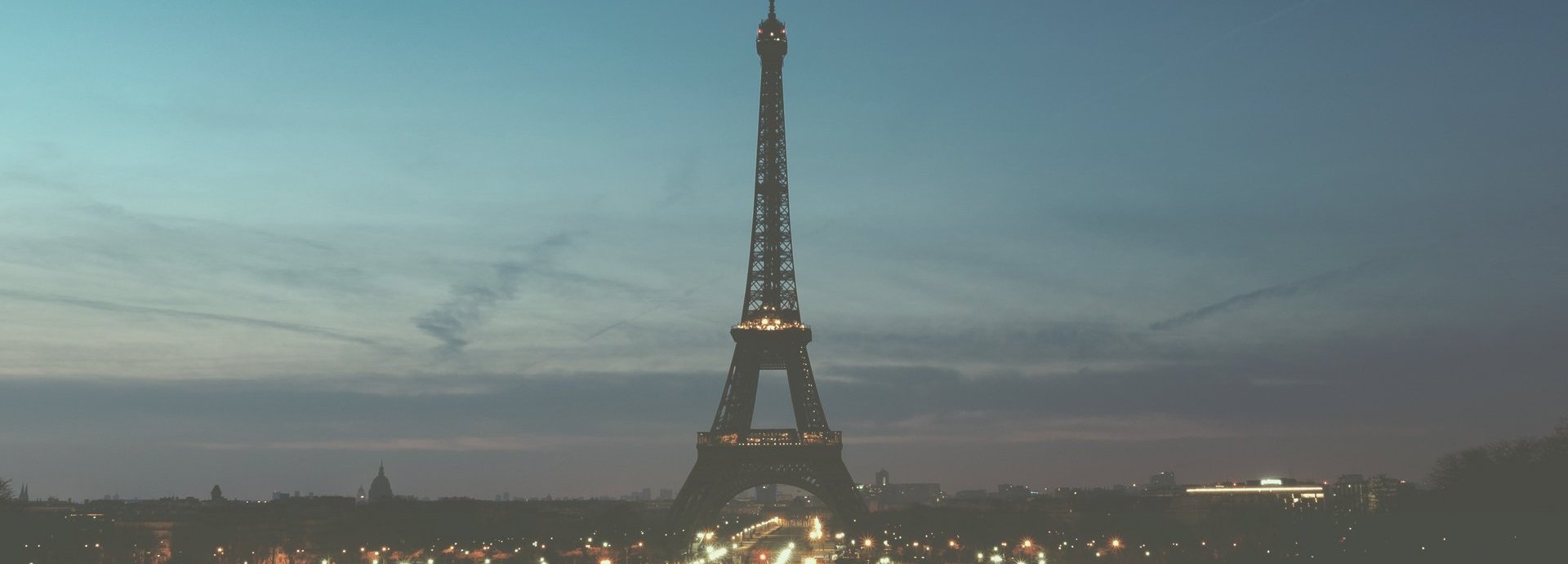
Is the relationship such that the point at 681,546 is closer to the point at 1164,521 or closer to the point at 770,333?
the point at 770,333

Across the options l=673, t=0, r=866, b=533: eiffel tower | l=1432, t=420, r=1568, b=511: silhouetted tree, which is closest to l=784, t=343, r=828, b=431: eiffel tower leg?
l=673, t=0, r=866, b=533: eiffel tower

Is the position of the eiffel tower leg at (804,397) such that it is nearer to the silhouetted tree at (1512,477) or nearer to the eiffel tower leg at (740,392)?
the eiffel tower leg at (740,392)

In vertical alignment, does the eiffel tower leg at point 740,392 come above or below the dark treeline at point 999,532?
above

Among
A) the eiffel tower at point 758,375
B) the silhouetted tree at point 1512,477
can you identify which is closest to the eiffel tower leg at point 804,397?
the eiffel tower at point 758,375

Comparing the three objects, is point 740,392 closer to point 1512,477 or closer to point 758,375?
→ point 758,375

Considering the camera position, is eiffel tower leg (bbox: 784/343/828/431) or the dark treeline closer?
the dark treeline

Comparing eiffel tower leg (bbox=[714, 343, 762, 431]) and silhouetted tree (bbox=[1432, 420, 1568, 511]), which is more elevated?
eiffel tower leg (bbox=[714, 343, 762, 431])

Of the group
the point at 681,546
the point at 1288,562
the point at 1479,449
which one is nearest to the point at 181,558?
the point at 681,546

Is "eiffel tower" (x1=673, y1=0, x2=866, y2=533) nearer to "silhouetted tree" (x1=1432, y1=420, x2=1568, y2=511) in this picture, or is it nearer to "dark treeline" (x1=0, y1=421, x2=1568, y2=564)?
"dark treeline" (x1=0, y1=421, x2=1568, y2=564)
